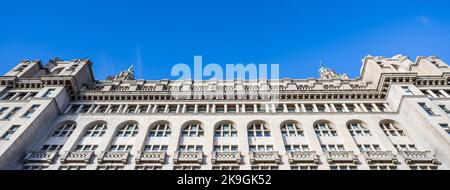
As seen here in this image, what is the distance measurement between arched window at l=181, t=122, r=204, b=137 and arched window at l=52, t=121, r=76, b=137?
12621 mm

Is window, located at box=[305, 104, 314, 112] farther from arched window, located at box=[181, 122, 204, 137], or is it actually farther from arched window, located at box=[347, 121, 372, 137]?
arched window, located at box=[181, 122, 204, 137]

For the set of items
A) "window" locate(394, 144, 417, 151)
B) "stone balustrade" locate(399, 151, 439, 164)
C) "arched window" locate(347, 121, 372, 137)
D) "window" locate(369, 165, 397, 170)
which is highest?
"arched window" locate(347, 121, 372, 137)

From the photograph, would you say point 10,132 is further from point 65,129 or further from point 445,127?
point 445,127

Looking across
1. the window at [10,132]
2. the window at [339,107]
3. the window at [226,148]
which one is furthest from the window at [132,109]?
the window at [339,107]

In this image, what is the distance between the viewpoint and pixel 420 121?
99.0 ft

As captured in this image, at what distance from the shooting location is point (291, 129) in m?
33.1

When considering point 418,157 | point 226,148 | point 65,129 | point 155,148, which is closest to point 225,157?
point 226,148

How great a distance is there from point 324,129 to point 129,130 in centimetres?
2223

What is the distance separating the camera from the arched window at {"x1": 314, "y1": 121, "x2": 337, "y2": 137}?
32.0 metres

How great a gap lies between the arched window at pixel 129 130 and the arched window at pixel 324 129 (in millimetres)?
20454

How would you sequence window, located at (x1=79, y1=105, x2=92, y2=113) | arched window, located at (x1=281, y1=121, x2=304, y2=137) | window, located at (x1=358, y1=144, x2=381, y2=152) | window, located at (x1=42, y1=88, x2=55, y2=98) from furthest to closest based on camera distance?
window, located at (x1=79, y1=105, x2=92, y2=113)
window, located at (x1=42, y1=88, x2=55, y2=98)
arched window, located at (x1=281, y1=121, x2=304, y2=137)
window, located at (x1=358, y1=144, x2=381, y2=152)

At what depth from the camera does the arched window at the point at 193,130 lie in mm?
32094

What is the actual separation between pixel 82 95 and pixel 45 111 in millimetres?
6471

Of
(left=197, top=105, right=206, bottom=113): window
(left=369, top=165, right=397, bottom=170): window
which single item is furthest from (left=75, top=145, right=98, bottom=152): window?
(left=369, top=165, right=397, bottom=170): window
